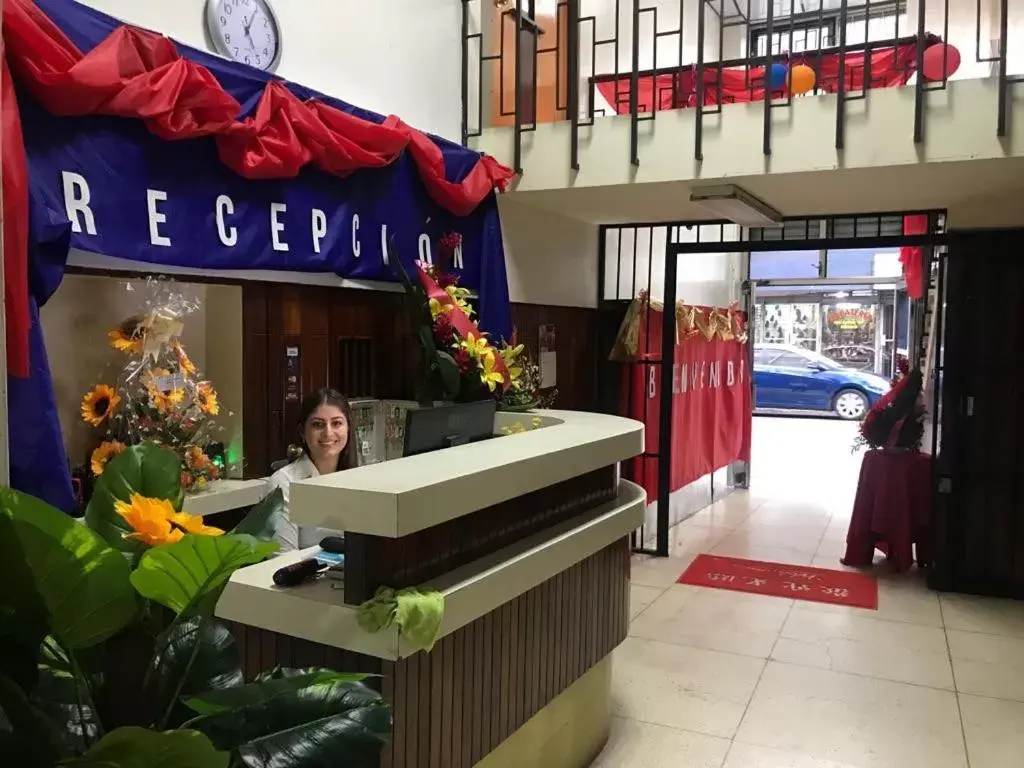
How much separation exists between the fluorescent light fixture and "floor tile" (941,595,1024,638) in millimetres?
2528

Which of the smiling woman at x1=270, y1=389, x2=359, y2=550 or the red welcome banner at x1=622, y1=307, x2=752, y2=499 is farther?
the red welcome banner at x1=622, y1=307, x2=752, y2=499

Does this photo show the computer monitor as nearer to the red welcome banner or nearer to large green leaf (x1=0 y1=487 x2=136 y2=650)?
large green leaf (x1=0 y1=487 x2=136 y2=650)

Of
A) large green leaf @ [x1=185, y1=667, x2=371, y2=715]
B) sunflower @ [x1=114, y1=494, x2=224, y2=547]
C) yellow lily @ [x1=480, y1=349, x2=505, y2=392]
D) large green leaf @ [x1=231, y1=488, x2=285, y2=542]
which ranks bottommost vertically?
large green leaf @ [x1=185, y1=667, x2=371, y2=715]

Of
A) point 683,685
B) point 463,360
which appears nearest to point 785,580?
point 683,685

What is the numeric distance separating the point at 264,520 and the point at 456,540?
95cm

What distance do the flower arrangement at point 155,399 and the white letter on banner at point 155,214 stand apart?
27 cm

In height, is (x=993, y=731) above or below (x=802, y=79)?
below

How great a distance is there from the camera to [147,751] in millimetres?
878

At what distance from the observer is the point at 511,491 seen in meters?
2.36

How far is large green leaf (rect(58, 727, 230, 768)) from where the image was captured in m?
0.88

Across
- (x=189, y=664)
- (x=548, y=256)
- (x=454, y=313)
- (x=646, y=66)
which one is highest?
(x=646, y=66)

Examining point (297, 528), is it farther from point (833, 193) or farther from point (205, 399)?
point (833, 193)

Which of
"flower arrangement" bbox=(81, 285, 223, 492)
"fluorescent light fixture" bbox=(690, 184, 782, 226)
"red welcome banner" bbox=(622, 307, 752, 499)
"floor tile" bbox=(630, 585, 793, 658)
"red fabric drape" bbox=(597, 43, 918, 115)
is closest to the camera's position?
"flower arrangement" bbox=(81, 285, 223, 492)

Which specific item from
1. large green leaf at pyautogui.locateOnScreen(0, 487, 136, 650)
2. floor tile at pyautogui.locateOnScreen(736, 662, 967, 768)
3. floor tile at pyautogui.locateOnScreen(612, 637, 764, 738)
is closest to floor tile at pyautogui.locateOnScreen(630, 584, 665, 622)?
floor tile at pyautogui.locateOnScreen(612, 637, 764, 738)
